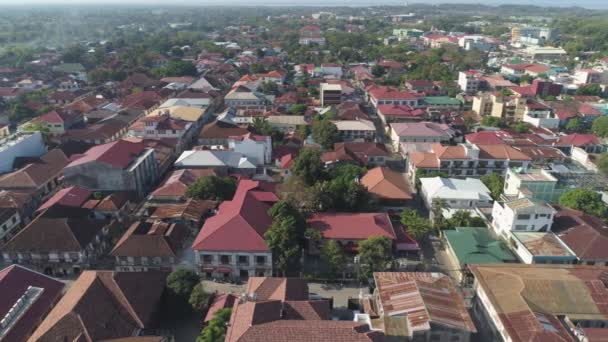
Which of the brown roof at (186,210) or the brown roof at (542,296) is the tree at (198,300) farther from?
the brown roof at (542,296)

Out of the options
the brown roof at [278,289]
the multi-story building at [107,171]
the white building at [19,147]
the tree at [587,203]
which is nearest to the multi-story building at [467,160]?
the tree at [587,203]

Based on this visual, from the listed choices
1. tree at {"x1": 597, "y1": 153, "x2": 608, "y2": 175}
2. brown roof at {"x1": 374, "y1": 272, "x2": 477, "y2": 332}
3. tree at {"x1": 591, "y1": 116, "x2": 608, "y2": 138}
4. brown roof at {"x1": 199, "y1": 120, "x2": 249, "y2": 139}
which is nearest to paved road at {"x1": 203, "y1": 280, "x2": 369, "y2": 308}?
brown roof at {"x1": 374, "y1": 272, "x2": 477, "y2": 332}

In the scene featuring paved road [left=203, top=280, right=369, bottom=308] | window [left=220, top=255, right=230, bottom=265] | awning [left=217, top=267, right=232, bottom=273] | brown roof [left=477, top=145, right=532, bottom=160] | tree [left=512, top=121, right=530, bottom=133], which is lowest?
paved road [left=203, top=280, right=369, bottom=308]

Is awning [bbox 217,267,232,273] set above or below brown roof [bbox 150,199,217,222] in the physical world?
below

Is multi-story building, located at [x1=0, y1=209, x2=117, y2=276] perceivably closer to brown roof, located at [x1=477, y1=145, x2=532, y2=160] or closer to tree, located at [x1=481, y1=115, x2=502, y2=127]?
Answer: brown roof, located at [x1=477, y1=145, x2=532, y2=160]

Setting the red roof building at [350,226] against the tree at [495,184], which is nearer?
the red roof building at [350,226]
